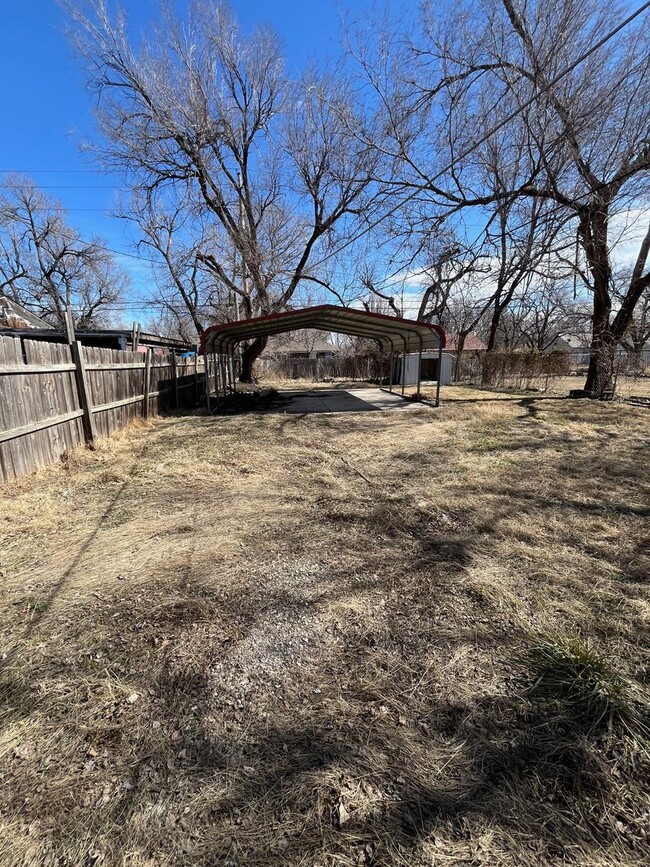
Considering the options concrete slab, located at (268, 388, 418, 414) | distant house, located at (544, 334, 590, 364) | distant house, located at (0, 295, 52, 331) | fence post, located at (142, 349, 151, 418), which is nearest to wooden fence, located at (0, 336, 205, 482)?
fence post, located at (142, 349, 151, 418)

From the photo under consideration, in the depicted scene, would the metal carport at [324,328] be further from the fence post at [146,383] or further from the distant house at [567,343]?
the distant house at [567,343]

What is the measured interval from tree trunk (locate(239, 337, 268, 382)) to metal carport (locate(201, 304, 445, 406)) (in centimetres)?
197

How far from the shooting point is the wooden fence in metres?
4.44

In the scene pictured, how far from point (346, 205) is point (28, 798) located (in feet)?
62.0

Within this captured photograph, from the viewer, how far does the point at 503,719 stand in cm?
163

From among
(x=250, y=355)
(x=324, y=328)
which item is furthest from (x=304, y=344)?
(x=324, y=328)

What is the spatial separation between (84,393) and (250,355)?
14867 mm

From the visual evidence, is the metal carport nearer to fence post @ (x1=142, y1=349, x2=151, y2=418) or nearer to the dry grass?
fence post @ (x1=142, y1=349, x2=151, y2=418)

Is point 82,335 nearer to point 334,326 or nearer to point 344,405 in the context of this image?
point 334,326

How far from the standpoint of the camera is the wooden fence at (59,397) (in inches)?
175

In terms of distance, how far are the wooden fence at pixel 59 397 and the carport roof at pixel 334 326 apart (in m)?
2.90

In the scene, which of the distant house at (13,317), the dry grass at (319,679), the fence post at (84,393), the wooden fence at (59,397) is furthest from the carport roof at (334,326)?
the distant house at (13,317)

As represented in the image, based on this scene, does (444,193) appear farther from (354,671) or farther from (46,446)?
(354,671)

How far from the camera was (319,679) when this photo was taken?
1.85m
